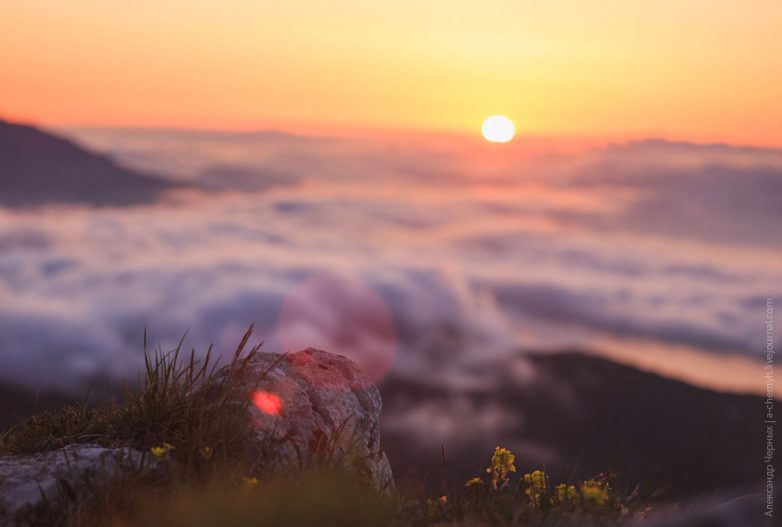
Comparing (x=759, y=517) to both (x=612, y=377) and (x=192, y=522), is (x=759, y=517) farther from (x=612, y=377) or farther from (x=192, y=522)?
(x=612, y=377)

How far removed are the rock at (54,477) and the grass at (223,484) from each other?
0.08 metres

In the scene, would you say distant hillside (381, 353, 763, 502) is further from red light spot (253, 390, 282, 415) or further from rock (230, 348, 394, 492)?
red light spot (253, 390, 282, 415)

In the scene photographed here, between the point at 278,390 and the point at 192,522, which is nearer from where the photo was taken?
the point at 192,522

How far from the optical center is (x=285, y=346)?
8211 millimetres

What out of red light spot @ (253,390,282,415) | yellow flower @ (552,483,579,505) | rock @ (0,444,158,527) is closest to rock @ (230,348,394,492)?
red light spot @ (253,390,282,415)

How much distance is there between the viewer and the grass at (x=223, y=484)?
481 centimetres

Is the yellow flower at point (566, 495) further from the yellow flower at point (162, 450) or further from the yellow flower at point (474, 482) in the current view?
the yellow flower at point (162, 450)

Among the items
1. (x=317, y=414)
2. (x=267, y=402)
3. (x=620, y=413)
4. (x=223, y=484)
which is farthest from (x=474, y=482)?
(x=620, y=413)

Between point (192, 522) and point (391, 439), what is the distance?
16015 cm

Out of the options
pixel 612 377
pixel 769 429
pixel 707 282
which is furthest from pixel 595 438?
pixel 769 429

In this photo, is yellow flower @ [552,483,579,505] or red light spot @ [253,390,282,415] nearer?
yellow flower @ [552,483,579,505]

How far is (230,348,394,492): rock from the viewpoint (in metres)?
6.51

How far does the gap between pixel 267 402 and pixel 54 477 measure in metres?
1.78

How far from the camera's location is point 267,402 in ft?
22.5
